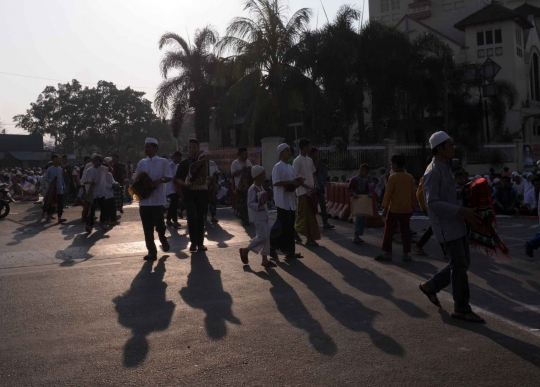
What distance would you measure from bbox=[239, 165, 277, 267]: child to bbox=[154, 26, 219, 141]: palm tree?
2485cm

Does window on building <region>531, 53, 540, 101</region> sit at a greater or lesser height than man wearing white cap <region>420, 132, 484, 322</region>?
greater

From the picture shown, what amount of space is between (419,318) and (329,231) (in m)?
7.13

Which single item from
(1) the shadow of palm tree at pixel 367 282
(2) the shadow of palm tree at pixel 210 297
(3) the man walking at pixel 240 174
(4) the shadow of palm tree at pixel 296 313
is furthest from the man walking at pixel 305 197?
(3) the man walking at pixel 240 174

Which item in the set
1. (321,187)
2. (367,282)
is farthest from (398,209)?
(321,187)

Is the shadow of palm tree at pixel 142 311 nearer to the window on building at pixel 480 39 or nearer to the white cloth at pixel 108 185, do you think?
the white cloth at pixel 108 185

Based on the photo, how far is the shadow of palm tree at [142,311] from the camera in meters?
4.75

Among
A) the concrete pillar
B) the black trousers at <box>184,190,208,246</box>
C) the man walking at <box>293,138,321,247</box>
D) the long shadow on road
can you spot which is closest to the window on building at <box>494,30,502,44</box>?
the concrete pillar

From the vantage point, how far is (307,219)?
34.0 ft

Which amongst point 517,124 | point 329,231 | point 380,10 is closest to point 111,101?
point 380,10

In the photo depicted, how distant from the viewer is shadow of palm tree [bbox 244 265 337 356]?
4.82 m

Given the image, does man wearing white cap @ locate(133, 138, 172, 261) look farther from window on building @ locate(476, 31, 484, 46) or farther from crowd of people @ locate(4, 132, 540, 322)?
window on building @ locate(476, 31, 484, 46)

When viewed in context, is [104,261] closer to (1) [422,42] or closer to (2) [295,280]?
(2) [295,280]

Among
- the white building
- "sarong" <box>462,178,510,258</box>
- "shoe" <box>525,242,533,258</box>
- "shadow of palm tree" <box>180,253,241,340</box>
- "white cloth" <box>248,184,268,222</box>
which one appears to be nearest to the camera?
"sarong" <box>462,178,510,258</box>

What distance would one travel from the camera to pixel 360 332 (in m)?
5.16
